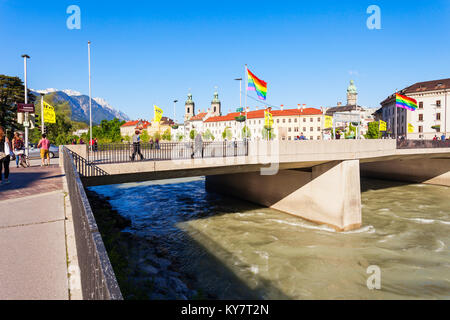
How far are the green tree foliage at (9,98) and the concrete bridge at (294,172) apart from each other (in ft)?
189

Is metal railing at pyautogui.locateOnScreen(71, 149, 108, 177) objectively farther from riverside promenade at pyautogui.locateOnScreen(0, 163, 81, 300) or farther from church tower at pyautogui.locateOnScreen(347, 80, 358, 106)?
church tower at pyautogui.locateOnScreen(347, 80, 358, 106)

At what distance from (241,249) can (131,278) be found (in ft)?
18.1

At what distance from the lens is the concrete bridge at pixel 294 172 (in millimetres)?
13688

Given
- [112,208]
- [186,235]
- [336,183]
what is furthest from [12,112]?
[336,183]

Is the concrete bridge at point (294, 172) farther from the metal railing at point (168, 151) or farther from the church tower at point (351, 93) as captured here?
the church tower at point (351, 93)

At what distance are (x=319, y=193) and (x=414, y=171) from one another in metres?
22.4

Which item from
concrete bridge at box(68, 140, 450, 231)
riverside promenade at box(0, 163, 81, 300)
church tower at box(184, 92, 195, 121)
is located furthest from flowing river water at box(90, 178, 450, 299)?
church tower at box(184, 92, 195, 121)

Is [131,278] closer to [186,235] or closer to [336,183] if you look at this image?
[186,235]

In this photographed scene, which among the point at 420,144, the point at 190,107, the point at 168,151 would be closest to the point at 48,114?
the point at 168,151

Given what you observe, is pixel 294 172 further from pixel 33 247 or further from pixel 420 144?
pixel 33 247

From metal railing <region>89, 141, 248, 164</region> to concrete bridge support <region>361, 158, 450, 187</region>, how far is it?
27320 millimetres

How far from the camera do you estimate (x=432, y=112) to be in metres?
72.5

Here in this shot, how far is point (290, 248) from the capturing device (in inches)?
558

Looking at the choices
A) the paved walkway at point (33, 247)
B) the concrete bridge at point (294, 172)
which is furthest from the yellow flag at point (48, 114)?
the paved walkway at point (33, 247)
